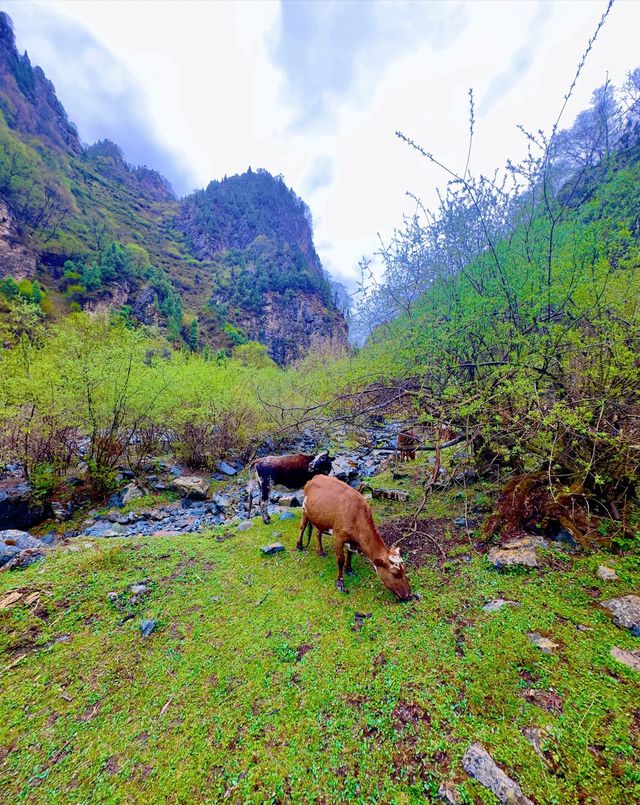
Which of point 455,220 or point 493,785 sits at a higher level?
point 455,220

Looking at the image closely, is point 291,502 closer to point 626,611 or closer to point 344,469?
point 344,469

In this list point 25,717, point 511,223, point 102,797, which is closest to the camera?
point 102,797

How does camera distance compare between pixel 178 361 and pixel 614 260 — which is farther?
pixel 178 361

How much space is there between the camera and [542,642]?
2740 mm

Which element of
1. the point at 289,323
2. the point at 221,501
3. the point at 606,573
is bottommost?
the point at 221,501

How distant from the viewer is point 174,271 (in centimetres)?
6731

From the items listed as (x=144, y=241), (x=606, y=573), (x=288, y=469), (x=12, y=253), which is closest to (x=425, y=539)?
(x=606, y=573)

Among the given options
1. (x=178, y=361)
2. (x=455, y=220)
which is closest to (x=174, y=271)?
(x=178, y=361)

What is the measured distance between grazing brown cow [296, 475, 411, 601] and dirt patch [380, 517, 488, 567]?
0.40m

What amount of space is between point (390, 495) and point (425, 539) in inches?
69.4

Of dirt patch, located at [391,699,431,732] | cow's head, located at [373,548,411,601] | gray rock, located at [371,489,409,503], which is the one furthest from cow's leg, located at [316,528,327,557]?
dirt patch, located at [391,699,431,732]

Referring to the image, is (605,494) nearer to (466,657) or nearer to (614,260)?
(466,657)

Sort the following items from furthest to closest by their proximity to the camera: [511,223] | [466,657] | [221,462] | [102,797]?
1. [221,462]
2. [511,223]
3. [466,657]
4. [102,797]

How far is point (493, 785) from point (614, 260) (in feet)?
18.6
